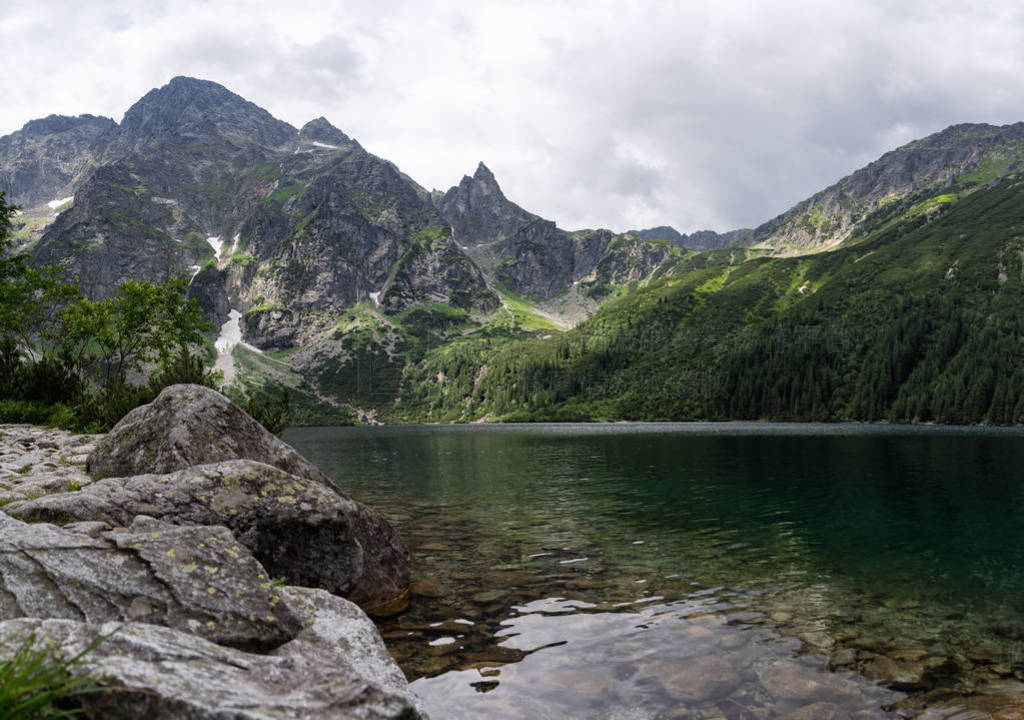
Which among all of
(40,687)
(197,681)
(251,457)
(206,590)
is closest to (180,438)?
(251,457)

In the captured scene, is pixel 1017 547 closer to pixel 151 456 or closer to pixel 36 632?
pixel 36 632

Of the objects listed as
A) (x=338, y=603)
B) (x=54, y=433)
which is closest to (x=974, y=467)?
(x=338, y=603)

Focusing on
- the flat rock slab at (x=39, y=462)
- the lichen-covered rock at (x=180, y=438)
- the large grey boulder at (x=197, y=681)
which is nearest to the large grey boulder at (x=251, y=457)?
the lichen-covered rock at (x=180, y=438)

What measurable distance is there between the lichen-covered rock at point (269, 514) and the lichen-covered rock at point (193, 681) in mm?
7493

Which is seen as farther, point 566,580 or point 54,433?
point 54,433

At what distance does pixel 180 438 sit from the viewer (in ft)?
54.9

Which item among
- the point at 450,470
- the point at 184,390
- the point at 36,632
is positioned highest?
the point at 184,390

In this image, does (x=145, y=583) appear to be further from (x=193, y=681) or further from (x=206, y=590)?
(x=193, y=681)

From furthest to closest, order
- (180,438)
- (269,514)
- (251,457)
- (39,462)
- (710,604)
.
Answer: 1. (39,462)
2. (251,457)
3. (180,438)
4. (710,604)
5. (269,514)

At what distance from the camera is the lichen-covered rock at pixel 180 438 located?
16.4 meters

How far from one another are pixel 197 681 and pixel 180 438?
14328mm

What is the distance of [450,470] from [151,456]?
43397mm

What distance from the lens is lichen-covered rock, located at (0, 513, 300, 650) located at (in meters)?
6.06

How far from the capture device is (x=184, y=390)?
720 inches
